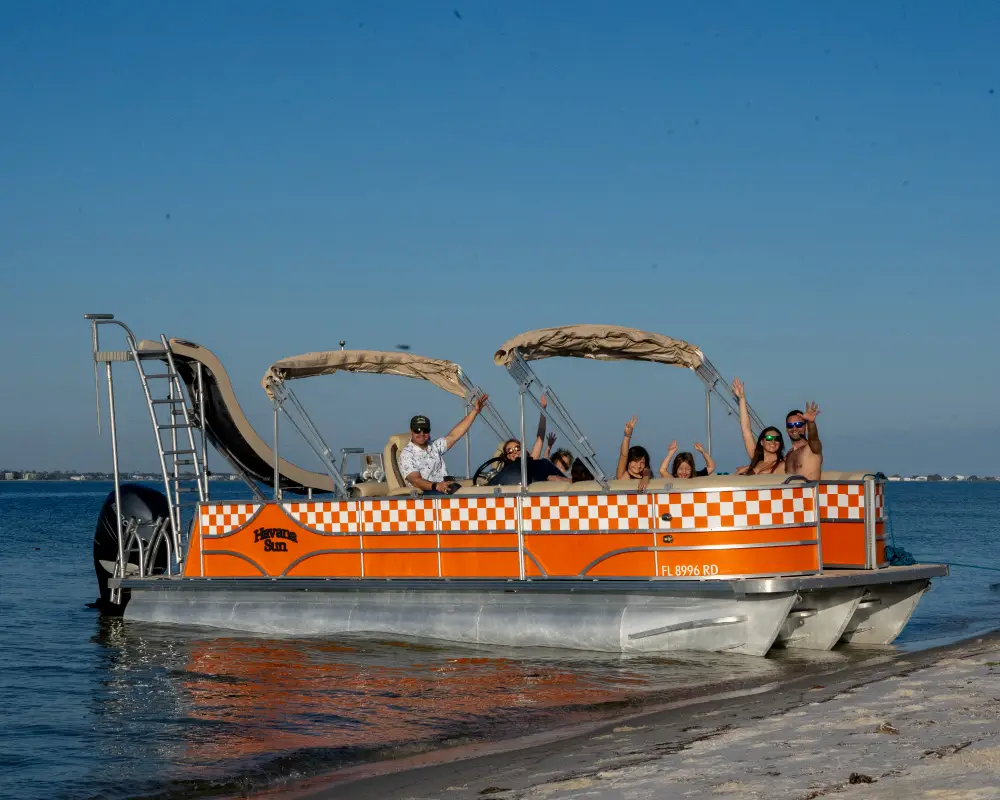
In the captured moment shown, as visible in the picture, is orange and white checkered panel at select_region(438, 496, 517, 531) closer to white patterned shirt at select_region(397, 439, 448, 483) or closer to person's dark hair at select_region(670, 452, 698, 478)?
white patterned shirt at select_region(397, 439, 448, 483)

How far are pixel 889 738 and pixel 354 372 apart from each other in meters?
8.50

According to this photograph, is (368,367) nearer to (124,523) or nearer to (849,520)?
(124,523)

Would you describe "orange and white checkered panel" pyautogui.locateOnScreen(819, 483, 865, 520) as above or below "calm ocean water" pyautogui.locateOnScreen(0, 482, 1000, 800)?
above

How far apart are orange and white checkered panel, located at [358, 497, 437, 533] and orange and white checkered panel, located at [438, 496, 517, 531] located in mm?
151

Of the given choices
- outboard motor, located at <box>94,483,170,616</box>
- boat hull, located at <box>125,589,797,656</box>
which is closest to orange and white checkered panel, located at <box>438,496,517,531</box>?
boat hull, located at <box>125,589,797,656</box>

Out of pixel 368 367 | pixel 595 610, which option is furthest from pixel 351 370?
pixel 595 610

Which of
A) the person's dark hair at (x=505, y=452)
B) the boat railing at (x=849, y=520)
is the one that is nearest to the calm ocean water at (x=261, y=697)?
the boat railing at (x=849, y=520)

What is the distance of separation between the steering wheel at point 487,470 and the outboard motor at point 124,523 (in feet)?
15.6

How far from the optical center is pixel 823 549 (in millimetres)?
11469

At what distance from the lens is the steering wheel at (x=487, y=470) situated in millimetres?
12766

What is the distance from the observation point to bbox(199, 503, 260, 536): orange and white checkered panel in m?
13.6

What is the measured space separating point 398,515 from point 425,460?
0.64 m

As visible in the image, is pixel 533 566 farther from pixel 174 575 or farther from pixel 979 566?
pixel 979 566

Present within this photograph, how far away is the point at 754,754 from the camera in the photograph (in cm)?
672
